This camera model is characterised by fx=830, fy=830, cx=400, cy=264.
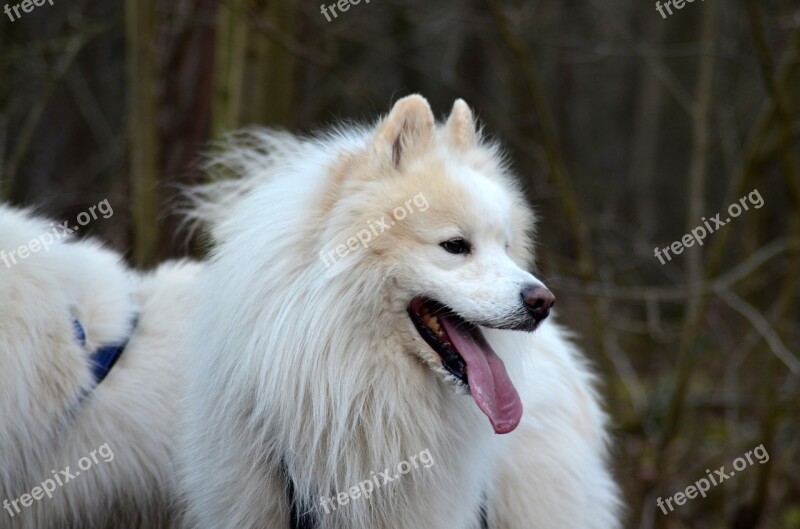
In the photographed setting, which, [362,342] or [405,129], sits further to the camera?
[405,129]

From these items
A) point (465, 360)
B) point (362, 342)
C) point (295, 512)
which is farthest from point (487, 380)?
point (295, 512)

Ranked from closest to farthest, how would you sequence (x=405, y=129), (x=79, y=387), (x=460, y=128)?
(x=405, y=129) → (x=79, y=387) → (x=460, y=128)

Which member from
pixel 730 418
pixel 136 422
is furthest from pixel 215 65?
pixel 730 418

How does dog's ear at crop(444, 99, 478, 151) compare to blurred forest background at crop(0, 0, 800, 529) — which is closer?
dog's ear at crop(444, 99, 478, 151)

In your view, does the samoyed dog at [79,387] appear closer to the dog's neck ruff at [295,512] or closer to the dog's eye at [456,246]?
the dog's neck ruff at [295,512]

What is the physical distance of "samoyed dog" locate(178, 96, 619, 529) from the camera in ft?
9.91

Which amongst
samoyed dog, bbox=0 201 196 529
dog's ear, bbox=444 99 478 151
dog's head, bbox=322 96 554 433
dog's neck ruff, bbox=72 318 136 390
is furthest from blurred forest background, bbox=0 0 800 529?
dog's neck ruff, bbox=72 318 136 390

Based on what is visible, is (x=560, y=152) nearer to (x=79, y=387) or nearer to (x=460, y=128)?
(x=460, y=128)

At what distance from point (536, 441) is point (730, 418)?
13.4 feet

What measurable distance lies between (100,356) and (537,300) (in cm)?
184

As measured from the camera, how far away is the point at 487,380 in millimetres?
3041

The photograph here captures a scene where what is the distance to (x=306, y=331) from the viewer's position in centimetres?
304

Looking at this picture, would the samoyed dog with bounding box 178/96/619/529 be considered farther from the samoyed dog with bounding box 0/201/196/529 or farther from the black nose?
the samoyed dog with bounding box 0/201/196/529

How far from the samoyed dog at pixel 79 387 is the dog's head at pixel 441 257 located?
3.98 feet
